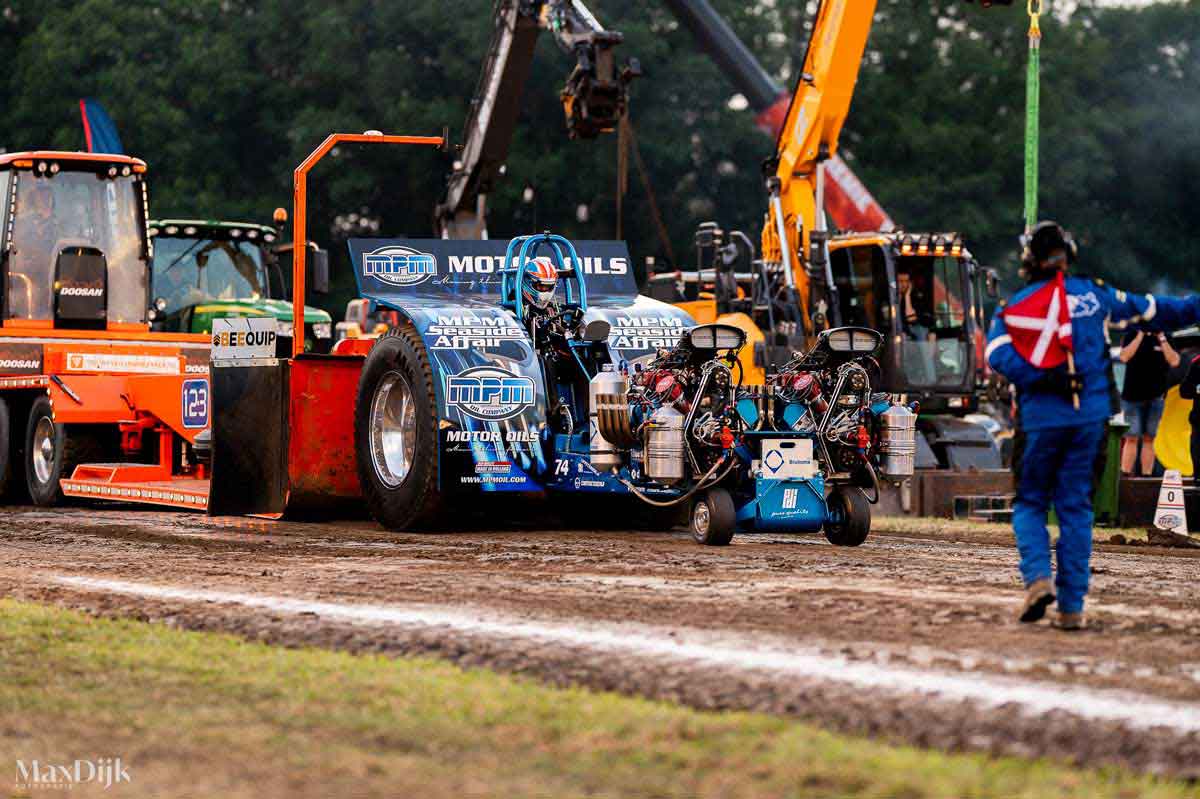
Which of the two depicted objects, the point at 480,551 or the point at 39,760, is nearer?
the point at 39,760

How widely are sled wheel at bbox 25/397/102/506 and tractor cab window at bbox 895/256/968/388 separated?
378 inches

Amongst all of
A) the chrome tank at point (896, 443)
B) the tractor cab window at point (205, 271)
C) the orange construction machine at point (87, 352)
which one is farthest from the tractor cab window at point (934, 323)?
the chrome tank at point (896, 443)

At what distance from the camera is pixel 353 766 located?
5.48 metres

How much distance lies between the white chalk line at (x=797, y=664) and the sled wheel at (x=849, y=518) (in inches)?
183

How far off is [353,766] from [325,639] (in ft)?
8.26

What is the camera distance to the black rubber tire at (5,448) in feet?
64.1

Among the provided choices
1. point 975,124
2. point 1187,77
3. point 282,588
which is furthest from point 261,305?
point 1187,77

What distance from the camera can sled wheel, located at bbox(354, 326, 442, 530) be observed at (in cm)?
1364

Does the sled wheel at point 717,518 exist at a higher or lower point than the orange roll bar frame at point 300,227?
lower

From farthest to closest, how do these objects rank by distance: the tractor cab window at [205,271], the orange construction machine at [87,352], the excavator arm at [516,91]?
the tractor cab window at [205,271] < the excavator arm at [516,91] < the orange construction machine at [87,352]

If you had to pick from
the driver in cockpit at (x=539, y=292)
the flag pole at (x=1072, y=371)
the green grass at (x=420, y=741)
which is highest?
the driver in cockpit at (x=539, y=292)

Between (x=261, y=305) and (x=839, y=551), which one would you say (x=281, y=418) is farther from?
(x=261, y=305)

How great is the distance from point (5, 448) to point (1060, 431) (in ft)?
44.6

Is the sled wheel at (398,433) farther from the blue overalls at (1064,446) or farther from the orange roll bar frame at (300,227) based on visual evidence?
the blue overalls at (1064,446)
